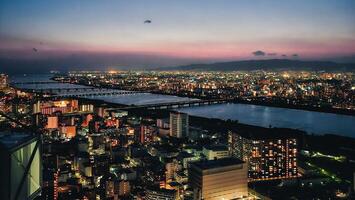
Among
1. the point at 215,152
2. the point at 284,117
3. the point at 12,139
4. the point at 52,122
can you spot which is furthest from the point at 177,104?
the point at 12,139

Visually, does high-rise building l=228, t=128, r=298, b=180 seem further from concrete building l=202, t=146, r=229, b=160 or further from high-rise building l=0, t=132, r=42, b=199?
high-rise building l=0, t=132, r=42, b=199

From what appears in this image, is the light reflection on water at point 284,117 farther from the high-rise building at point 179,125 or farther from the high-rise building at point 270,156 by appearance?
the high-rise building at point 270,156

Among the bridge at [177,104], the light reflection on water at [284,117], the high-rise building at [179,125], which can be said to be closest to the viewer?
the high-rise building at [179,125]

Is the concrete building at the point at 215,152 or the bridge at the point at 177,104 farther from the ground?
the bridge at the point at 177,104

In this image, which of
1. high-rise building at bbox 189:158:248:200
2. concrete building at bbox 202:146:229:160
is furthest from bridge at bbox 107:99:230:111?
high-rise building at bbox 189:158:248:200

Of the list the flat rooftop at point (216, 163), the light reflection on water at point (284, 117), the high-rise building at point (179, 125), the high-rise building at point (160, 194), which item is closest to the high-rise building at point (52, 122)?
the high-rise building at point (179, 125)

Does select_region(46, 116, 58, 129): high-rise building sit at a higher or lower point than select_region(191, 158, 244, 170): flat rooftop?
lower

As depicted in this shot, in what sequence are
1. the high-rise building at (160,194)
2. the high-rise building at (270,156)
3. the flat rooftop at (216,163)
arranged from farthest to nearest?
the high-rise building at (270,156) → the flat rooftop at (216,163) → the high-rise building at (160,194)
